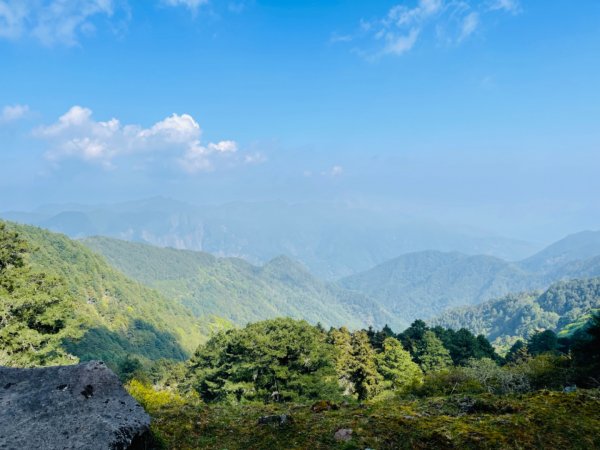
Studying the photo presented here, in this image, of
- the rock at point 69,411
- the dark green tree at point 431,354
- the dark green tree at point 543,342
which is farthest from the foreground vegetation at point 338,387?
the dark green tree at point 543,342

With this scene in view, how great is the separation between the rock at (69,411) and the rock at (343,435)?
16.5 feet

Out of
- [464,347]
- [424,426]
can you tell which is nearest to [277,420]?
[424,426]

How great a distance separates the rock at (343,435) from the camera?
34.8 ft

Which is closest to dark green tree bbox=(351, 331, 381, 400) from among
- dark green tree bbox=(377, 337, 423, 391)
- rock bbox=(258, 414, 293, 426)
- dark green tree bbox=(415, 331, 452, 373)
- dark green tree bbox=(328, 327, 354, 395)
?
dark green tree bbox=(328, 327, 354, 395)

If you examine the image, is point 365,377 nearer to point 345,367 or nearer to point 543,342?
point 345,367

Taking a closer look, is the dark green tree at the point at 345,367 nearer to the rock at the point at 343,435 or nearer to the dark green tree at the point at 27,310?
the dark green tree at the point at 27,310

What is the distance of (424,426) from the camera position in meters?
10.8

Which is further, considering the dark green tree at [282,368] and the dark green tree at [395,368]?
the dark green tree at [395,368]

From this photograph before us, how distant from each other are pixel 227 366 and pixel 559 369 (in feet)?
122

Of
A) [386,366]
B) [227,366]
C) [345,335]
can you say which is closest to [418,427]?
[227,366]

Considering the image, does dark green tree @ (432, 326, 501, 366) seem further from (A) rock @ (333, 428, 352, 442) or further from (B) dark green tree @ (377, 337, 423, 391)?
(A) rock @ (333, 428, 352, 442)

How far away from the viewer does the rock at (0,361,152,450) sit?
7.90 metres

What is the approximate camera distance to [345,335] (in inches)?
2938

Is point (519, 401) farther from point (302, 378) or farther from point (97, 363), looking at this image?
point (302, 378)
